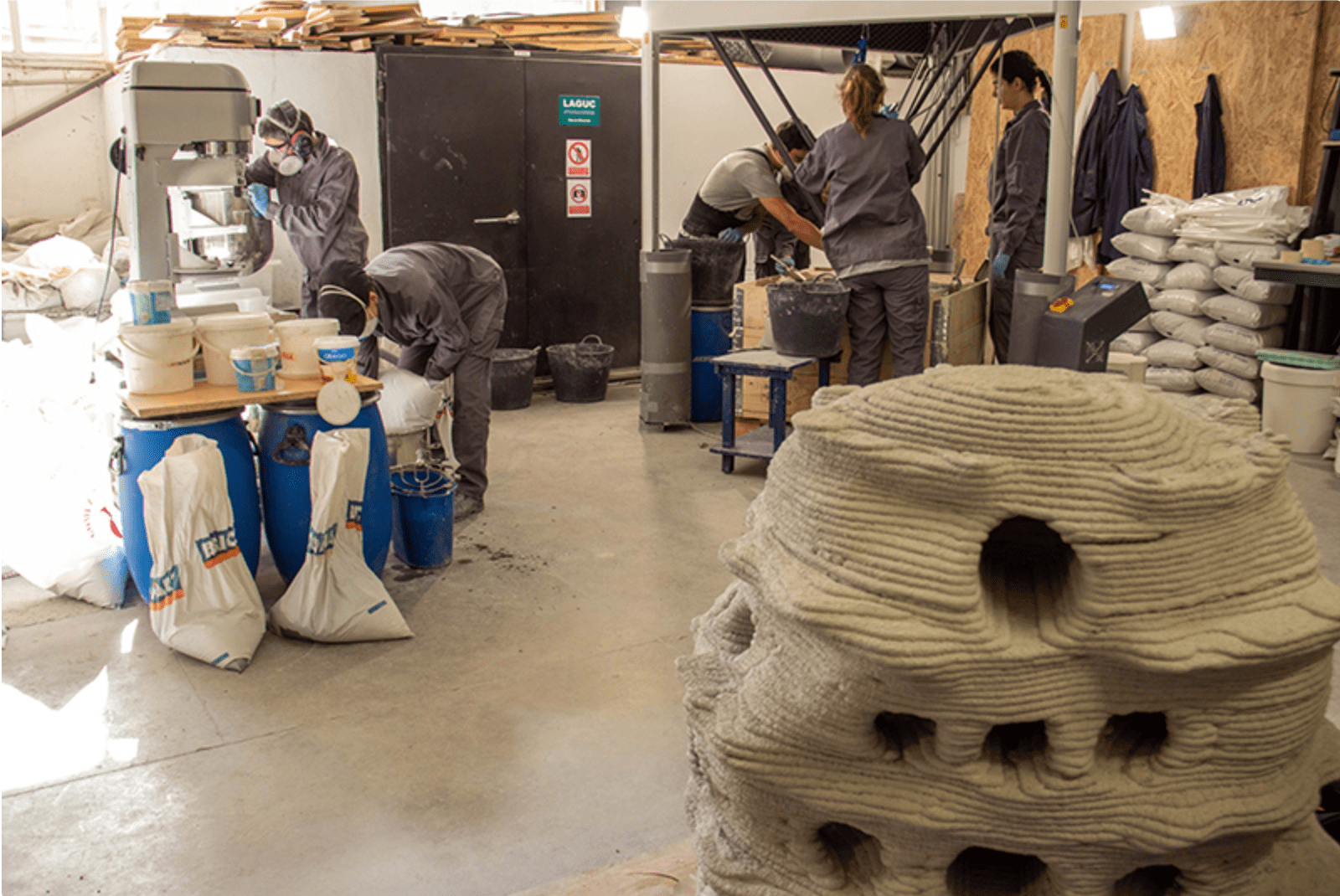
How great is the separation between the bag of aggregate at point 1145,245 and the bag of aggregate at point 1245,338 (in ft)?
2.40

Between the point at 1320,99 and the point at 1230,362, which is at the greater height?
the point at 1320,99

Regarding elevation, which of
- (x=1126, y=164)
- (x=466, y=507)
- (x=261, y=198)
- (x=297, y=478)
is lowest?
(x=466, y=507)

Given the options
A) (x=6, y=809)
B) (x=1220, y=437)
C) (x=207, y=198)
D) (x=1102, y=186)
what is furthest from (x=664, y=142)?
(x=1220, y=437)

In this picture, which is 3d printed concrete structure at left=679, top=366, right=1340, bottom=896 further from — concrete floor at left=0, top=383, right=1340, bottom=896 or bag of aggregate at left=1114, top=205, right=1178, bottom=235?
bag of aggregate at left=1114, top=205, right=1178, bottom=235

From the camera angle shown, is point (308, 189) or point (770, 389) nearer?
point (308, 189)

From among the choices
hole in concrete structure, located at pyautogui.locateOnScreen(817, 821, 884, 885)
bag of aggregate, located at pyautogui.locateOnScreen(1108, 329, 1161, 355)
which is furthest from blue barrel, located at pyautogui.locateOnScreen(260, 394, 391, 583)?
bag of aggregate, located at pyautogui.locateOnScreen(1108, 329, 1161, 355)

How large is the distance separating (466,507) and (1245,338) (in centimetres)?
475

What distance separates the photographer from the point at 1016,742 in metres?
1.68

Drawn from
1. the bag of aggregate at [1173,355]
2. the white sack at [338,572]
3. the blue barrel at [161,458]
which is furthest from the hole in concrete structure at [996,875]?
the bag of aggregate at [1173,355]

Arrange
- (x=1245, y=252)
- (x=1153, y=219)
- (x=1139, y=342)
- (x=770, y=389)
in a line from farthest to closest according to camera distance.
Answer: (x=1139, y=342)
(x=1153, y=219)
(x=1245, y=252)
(x=770, y=389)

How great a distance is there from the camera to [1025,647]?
59.7 inches

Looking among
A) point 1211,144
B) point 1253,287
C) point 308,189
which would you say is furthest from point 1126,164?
point 308,189

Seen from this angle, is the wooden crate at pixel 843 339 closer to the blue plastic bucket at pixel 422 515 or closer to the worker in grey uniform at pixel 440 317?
the worker in grey uniform at pixel 440 317

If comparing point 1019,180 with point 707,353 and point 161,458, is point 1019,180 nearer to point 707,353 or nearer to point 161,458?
point 707,353
